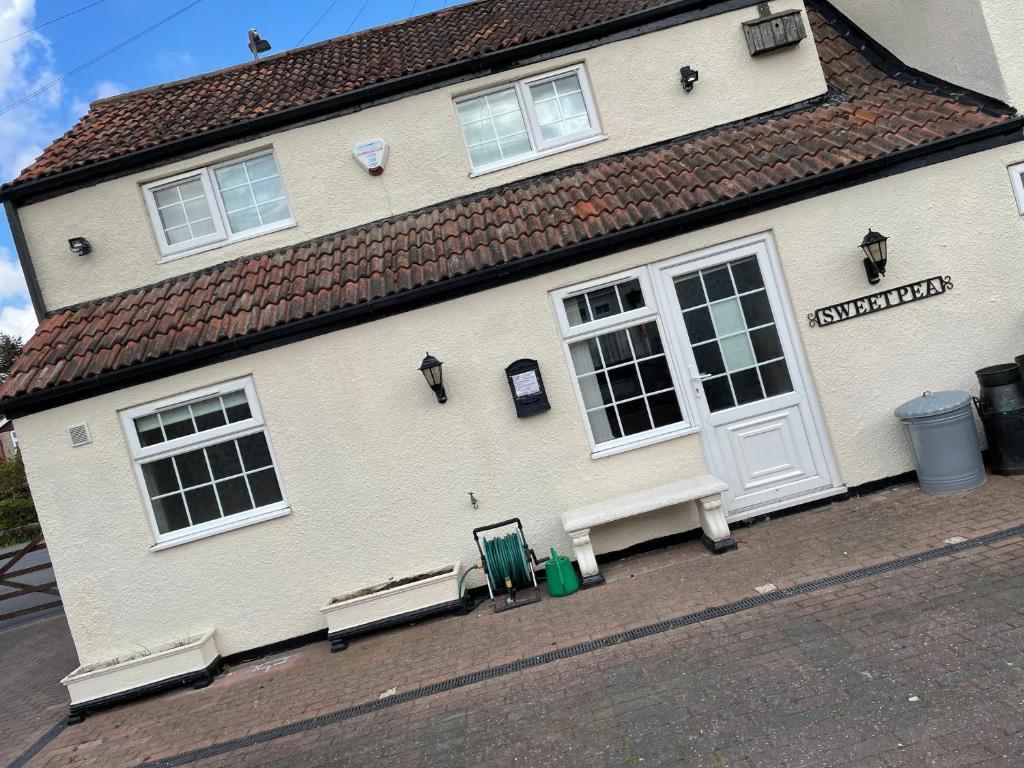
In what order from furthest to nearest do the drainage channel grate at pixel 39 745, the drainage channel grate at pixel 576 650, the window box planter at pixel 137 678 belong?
the window box planter at pixel 137 678, the drainage channel grate at pixel 39 745, the drainage channel grate at pixel 576 650

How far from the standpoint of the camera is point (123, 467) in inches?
281

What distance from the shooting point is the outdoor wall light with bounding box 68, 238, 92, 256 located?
7.89 metres

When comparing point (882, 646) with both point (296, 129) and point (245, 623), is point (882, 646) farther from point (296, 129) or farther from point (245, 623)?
point (296, 129)

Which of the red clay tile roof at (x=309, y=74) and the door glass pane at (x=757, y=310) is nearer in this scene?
the door glass pane at (x=757, y=310)

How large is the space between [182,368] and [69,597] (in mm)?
2643

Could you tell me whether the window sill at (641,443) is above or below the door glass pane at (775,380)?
below

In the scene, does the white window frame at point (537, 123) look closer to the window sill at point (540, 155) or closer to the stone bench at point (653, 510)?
the window sill at point (540, 155)

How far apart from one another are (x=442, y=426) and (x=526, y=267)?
185 centimetres

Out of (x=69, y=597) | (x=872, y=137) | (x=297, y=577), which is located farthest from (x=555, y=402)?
(x=69, y=597)

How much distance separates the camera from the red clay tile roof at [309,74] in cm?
812

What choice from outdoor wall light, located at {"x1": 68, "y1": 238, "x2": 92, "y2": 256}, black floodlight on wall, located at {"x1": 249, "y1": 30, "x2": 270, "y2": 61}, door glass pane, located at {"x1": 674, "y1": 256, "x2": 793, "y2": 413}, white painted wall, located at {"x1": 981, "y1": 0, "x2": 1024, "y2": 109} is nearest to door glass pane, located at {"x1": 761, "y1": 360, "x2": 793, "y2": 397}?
door glass pane, located at {"x1": 674, "y1": 256, "x2": 793, "y2": 413}

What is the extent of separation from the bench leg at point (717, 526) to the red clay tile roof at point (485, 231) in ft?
9.35

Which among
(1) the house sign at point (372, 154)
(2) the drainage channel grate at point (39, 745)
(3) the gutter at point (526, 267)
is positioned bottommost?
(2) the drainage channel grate at point (39, 745)

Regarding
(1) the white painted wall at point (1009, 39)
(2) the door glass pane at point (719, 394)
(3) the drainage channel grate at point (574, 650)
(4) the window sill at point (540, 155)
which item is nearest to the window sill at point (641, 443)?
(2) the door glass pane at point (719, 394)
